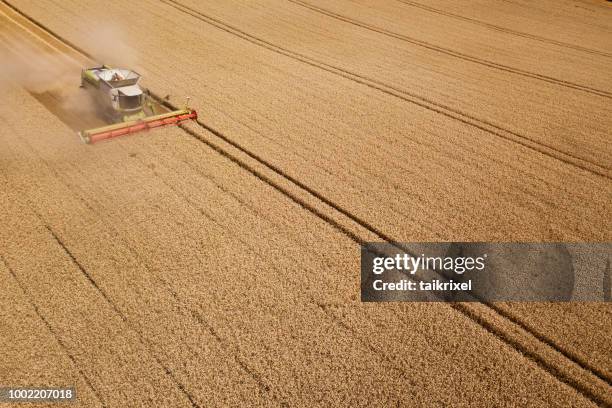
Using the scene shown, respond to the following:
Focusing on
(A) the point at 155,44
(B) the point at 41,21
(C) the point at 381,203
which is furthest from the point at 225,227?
(B) the point at 41,21

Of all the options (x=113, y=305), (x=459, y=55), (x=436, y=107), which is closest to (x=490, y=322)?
(x=113, y=305)

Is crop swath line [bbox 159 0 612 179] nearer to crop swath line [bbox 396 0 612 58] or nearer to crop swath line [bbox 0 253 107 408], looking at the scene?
crop swath line [bbox 396 0 612 58]

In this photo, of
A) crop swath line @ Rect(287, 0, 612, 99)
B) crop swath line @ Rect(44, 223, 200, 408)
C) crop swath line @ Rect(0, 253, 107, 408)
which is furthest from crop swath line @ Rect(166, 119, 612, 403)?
crop swath line @ Rect(287, 0, 612, 99)

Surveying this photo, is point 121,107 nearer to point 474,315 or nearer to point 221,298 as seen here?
point 221,298

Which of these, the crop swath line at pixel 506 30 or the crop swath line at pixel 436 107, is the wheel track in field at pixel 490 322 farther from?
the crop swath line at pixel 506 30

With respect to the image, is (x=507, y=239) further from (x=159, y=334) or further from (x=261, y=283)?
(x=159, y=334)

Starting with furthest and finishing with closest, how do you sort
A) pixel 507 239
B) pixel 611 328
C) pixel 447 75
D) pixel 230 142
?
pixel 447 75, pixel 230 142, pixel 507 239, pixel 611 328
